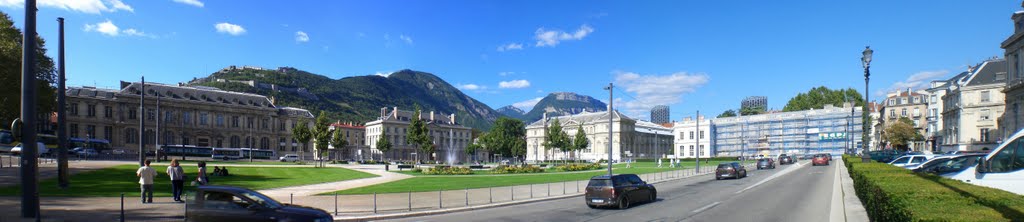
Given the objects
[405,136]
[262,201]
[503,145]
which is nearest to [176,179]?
[262,201]

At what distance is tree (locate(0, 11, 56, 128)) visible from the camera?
37281mm

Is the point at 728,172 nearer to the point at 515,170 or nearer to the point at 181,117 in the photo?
the point at 515,170

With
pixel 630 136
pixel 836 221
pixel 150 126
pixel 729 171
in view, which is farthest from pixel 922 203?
pixel 630 136

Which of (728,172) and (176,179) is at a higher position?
(176,179)

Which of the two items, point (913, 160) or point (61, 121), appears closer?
point (61, 121)

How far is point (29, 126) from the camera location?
12477 millimetres

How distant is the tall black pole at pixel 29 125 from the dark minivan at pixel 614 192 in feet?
52.8

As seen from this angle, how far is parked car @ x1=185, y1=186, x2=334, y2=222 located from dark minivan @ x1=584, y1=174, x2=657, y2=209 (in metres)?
10.3

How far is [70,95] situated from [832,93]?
150 metres

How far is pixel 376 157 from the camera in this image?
129625 mm

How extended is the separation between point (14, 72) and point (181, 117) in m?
62.5

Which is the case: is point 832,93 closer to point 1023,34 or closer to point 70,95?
point 1023,34

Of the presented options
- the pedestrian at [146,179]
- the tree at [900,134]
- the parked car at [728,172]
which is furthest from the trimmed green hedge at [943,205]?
the tree at [900,134]

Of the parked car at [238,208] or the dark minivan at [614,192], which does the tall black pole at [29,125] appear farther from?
the dark minivan at [614,192]
